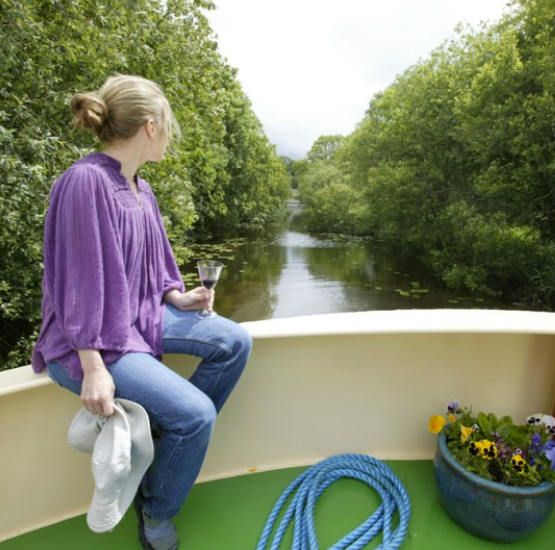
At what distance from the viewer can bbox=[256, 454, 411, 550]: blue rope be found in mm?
1476

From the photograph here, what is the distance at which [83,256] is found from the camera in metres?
1.07

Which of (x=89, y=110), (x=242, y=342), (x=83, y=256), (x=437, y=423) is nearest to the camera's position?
(x=83, y=256)

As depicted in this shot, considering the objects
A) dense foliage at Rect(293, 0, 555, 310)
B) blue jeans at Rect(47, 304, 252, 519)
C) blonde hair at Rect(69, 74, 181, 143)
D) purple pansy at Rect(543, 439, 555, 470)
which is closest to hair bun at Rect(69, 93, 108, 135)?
blonde hair at Rect(69, 74, 181, 143)

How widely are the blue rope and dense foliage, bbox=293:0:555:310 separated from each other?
10.2 metres

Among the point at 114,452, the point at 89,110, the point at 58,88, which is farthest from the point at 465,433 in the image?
the point at 58,88

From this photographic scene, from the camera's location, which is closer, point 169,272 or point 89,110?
point 89,110

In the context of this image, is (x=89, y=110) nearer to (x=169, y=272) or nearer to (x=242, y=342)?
(x=169, y=272)

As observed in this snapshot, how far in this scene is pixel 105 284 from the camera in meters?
1.13

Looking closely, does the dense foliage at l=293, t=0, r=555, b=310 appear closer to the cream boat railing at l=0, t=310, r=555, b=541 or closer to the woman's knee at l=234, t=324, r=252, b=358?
the cream boat railing at l=0, t=310, r=555, b=541

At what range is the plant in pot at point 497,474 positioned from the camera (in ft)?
4.58

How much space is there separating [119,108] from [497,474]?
1.77 metres

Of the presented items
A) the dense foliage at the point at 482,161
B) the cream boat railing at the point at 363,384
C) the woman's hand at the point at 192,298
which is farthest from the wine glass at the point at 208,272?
the dense foliage at the point at 482,161

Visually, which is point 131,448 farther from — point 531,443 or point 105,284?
point 531,443

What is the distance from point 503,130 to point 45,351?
12031mm
